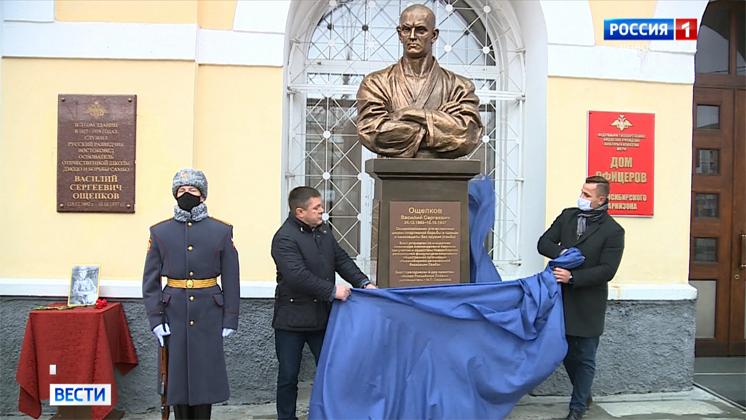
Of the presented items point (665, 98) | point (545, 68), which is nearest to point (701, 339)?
point (665, 98)

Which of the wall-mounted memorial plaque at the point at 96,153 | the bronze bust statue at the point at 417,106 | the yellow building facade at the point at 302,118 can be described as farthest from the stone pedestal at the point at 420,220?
the wall-mounted memorial plaque at the point at 96,153

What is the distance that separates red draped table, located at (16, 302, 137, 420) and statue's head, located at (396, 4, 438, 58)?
245 centimetres

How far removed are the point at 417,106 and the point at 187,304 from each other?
172 cm

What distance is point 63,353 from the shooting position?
3828mm

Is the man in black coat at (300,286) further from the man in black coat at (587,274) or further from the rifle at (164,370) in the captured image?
the man in black coat at (587,274)

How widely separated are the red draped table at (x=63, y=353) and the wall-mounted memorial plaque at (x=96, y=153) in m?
0.79

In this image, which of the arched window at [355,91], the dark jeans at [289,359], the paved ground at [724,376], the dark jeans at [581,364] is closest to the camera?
the dark jeans at [289,359]

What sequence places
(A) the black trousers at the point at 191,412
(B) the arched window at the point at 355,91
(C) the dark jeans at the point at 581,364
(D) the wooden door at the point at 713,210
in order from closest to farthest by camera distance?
(A) the black trousers at the point at 191,412
(C) the dark jeans at the point at 581,364
(B) the arched window at the point at 355,91
(D) the wooden door at the point at 713,210

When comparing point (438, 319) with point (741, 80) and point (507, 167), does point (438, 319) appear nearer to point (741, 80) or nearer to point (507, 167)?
point (507, 167)

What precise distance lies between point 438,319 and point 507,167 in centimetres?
222

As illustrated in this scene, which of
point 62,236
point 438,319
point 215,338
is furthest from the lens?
point 62,236

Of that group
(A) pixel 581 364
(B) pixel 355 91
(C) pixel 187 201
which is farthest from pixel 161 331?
(B) pixel 355 91

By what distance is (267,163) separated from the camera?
4.48 m

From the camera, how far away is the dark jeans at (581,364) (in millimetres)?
3943
